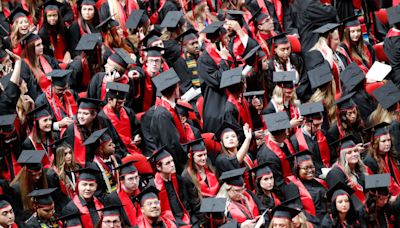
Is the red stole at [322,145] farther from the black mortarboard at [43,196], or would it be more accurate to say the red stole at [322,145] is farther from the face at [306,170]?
the black mortarboard at [43,196]

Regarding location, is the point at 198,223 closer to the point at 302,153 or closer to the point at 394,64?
the point at 302,153

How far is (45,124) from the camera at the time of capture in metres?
12.4

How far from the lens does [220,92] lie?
13203mm

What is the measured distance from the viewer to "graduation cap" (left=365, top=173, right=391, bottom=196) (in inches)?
480

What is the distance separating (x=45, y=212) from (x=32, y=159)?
0.52 meters

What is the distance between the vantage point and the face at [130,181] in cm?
1182

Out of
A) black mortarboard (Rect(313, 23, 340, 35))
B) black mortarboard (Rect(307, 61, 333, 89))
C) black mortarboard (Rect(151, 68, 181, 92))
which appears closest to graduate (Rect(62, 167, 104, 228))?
black mortarboard (Rect(151, 68, 181, 92))

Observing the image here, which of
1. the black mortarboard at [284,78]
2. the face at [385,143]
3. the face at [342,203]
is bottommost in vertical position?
the face at [342,203]

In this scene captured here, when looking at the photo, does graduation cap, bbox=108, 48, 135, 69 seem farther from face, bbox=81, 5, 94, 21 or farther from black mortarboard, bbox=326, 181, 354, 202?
black mortarboard, bbox=326, 181, 354, 202

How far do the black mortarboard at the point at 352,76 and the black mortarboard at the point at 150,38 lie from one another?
6.03 ft

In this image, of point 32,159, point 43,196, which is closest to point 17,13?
point 32,159

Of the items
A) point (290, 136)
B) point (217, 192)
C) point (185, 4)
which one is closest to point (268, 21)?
point (185, 4)

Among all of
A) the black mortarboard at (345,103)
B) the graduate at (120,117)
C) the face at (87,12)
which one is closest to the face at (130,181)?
the graduate at (120,117)

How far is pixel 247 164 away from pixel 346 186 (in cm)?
99
